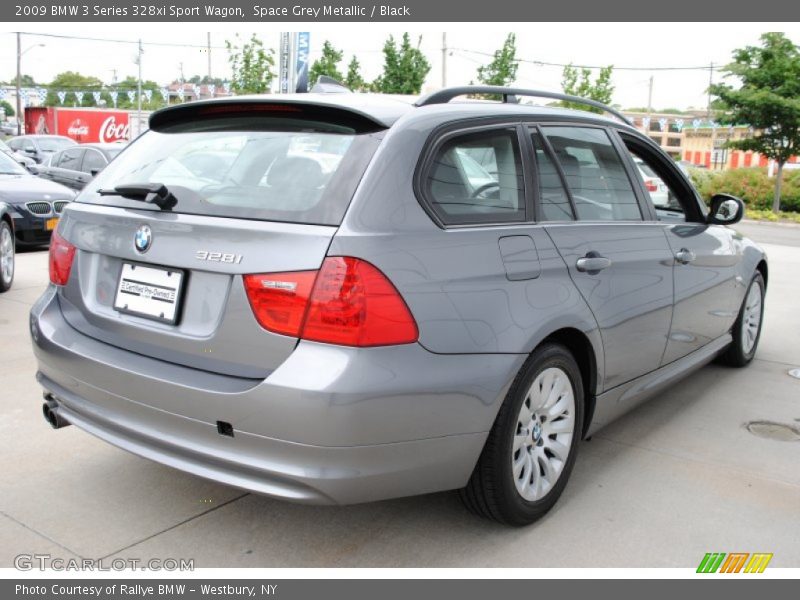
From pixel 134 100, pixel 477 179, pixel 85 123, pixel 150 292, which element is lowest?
pixel 150 292

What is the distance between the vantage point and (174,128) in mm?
3377

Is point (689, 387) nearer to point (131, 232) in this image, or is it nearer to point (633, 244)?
point (633, 244)

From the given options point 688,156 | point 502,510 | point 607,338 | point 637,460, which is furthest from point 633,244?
point 688,156

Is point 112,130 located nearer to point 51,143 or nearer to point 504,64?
point 51,143

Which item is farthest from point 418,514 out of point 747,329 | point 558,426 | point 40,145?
point 40,145

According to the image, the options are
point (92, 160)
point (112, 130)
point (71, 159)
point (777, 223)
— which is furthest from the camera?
point (112, 130)

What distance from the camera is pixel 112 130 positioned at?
42562 millimetres

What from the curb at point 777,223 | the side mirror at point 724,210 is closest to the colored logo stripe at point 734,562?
the side mirror at point 724,210

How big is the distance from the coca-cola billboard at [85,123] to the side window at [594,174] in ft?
136

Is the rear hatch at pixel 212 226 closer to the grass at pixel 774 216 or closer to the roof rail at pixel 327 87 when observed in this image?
the roof rail at pixel 327 87

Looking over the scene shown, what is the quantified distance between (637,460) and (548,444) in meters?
0.92

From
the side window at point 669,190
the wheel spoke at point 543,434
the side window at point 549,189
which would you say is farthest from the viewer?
the side window at point 669,190

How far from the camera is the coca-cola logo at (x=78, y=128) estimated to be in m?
43.2

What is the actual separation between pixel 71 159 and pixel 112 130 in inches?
1146
